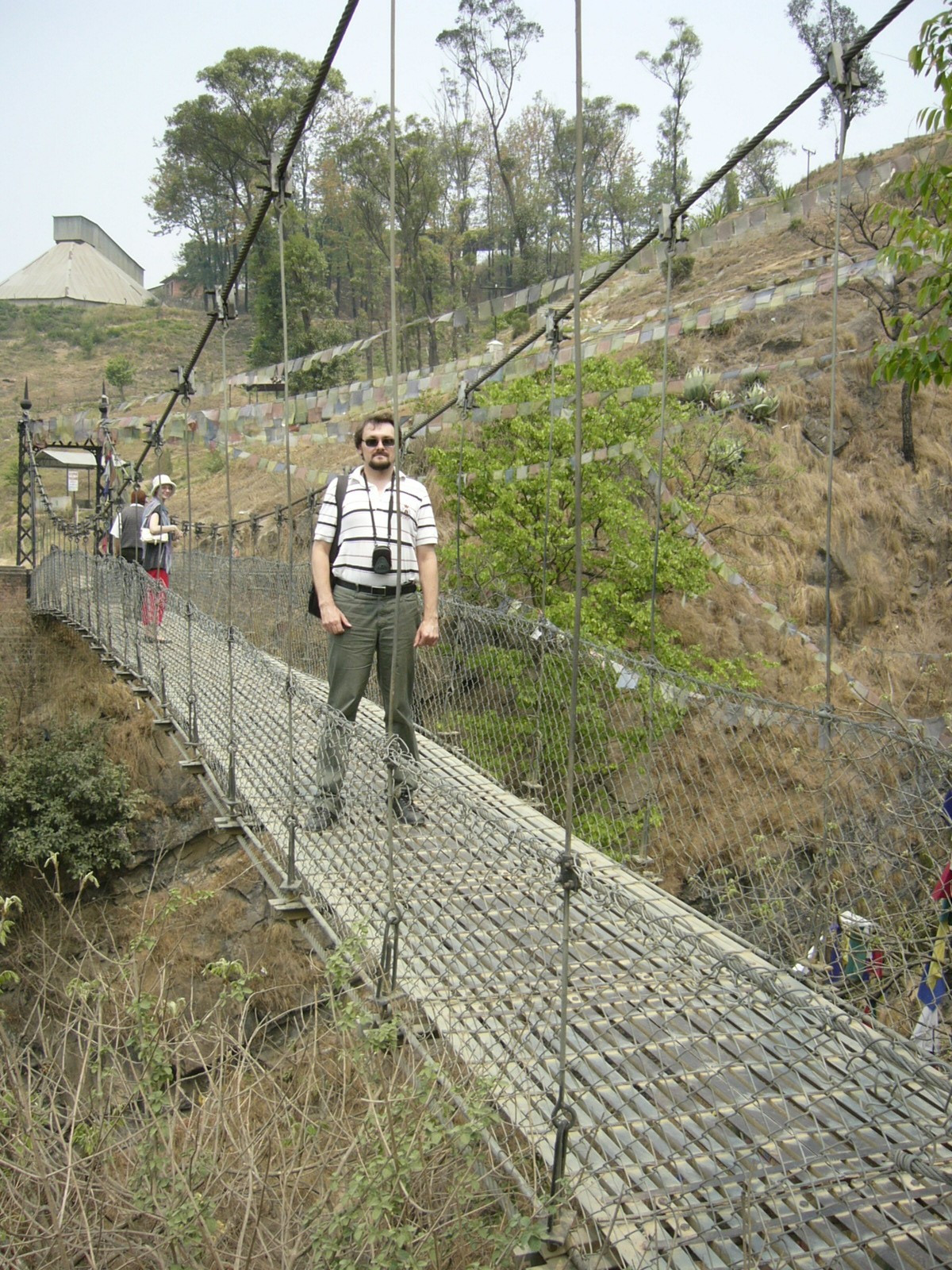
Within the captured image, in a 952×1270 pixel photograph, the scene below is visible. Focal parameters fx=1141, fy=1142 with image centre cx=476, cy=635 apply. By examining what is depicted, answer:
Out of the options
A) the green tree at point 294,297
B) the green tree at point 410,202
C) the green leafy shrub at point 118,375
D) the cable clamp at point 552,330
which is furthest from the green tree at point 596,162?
the cable clamp at point 552,330

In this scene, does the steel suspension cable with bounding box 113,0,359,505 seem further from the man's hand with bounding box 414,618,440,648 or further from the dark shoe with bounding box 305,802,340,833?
the dark shoe with bounding box 305,802,340,833

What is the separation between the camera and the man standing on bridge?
2811mm

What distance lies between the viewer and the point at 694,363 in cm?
1266

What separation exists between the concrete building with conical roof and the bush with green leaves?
25.4 meters

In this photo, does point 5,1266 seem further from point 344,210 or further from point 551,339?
point 344,210

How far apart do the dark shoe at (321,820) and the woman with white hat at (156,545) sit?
2.50 meters

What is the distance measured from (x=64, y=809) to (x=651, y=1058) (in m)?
8.40

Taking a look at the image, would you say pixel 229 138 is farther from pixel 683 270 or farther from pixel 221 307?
pixel 221 307

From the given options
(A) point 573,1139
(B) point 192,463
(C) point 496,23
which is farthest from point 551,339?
(B) point 192,463

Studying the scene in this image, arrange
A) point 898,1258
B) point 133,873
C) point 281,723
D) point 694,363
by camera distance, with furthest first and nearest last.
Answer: point 694,363, point 133,873, point 281,723, point 898,1258

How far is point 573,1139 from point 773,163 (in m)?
18.9

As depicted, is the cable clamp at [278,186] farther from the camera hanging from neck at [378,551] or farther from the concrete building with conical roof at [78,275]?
the concrete building with conical roof at [78,275]

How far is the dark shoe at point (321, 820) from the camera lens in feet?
9.52

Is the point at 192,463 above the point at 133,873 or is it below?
above
